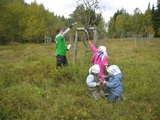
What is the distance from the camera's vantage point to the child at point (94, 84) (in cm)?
461

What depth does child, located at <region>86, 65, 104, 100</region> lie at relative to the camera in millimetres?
4607

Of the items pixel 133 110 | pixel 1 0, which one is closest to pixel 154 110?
pixel 133 110

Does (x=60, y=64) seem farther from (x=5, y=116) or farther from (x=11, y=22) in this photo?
(x=11, y=22)

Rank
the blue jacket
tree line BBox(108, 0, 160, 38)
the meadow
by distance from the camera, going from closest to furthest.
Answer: the meadow
the blue jacket
tree line BBox(108, 0, 160, 38)

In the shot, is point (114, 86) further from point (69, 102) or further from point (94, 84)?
point (69, 102)

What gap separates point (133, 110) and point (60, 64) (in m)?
3.45

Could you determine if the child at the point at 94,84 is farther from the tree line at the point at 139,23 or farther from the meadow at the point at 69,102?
the tree line at the point at 139,23

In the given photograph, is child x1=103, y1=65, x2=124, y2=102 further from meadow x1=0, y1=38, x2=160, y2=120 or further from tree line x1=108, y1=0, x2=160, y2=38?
tree line x1=108, y1=0, x2=160, y2=38

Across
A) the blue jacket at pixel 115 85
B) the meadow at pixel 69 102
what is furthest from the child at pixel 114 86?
the meadow at pixel 69 102

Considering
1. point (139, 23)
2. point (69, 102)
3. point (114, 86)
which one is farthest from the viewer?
point (139, 23)

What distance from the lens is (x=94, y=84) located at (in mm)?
4566

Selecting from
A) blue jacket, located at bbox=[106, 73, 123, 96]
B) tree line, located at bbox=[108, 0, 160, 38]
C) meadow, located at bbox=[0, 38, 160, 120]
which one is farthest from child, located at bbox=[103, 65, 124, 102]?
tree line, located at bbox=[108, 0, 160, 38]

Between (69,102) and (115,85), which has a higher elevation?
(115,85)

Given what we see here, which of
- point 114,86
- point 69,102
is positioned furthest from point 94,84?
point 69,102
